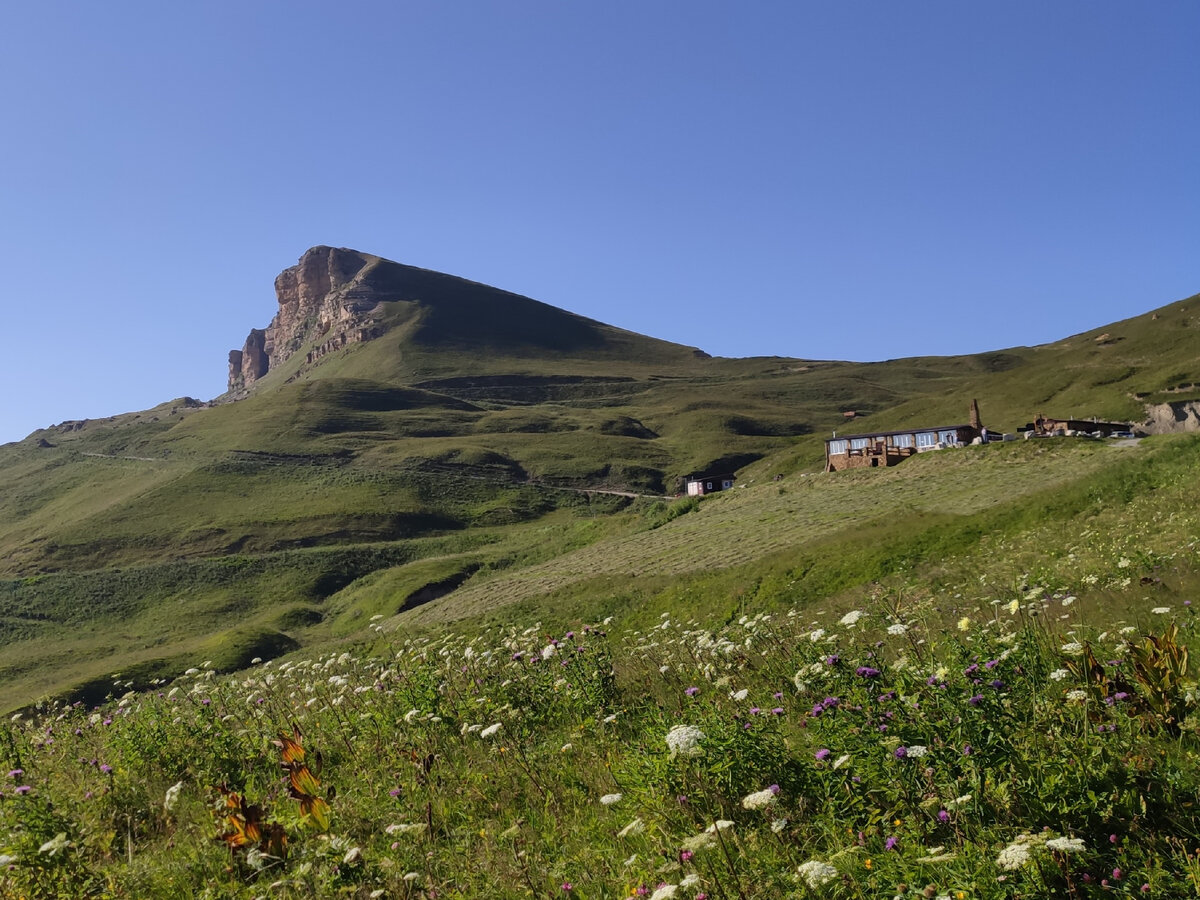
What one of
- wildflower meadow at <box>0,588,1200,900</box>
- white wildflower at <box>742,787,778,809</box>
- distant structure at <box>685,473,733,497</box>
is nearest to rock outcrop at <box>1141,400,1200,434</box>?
distant structure at <box>685,473,733,497</box>

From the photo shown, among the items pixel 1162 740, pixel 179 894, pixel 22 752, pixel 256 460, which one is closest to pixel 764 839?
pixel 1162 740

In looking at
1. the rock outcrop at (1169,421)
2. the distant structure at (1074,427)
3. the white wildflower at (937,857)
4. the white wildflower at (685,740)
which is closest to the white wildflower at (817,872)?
the white wildflower at (937,857)

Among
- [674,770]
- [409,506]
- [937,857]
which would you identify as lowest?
[674,770]

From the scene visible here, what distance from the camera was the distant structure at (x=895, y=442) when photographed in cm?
Answer: 7300

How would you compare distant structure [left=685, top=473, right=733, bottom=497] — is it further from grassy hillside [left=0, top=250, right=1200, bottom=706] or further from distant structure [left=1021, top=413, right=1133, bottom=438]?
distant structure [left=1021, top=413, right=1133, bottom=438]

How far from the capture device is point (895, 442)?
293 ft

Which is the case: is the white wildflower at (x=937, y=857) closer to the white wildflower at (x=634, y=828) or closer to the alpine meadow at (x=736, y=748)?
the alpine meadow at (x=736, y=748)

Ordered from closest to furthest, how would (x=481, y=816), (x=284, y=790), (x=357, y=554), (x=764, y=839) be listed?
1. (x=764, y=839)
2. (x=481, y=816)
3. (x=284, y=790)
4. (x=357, y=554)

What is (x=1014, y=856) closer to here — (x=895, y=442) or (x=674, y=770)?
(x=674, y=770)

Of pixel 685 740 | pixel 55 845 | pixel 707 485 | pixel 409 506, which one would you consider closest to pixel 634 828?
pixel 685 740

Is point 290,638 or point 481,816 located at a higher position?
point 481,816

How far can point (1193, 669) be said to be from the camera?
5.96 metres

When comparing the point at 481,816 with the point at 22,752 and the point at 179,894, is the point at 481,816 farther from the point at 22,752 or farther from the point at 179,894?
the point at 22,752

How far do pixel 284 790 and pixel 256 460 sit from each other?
155995 millimetres
